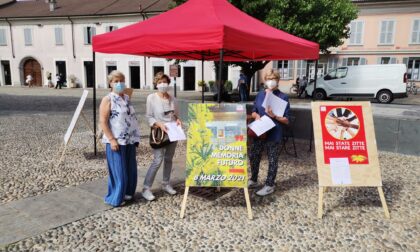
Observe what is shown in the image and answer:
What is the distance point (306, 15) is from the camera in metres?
15.8

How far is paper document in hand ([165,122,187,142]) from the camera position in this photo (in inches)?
153

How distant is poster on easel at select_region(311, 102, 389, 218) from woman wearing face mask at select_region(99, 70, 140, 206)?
2156mm

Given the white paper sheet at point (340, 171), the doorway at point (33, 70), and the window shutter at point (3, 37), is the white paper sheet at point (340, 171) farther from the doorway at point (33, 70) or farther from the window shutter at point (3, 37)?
the window shutter at point (3, 37)

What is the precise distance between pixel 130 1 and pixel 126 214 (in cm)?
3118

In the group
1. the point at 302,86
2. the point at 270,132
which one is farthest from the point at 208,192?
the point at 302,86

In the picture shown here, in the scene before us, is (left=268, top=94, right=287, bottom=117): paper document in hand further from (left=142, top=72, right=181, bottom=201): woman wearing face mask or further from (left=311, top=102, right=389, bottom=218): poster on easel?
(left=142, top=72, right=181, bottom=201): woman wearing face mask

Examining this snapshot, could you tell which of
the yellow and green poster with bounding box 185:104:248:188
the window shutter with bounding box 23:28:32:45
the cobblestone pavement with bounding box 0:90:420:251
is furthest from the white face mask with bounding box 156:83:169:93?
the window shutter with bounding box 23:28:32:45

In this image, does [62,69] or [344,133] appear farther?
[62,69]

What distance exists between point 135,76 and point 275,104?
Result: 28.3m

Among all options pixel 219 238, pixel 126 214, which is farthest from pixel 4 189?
pixel 219 238

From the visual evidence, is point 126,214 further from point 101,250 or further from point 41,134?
point 41,134

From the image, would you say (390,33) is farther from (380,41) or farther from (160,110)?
(160,110)

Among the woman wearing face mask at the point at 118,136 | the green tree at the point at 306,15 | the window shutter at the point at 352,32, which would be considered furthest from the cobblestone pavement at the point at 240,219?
the window shutter at the point at 352,32

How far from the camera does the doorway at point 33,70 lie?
33125 millimetres
